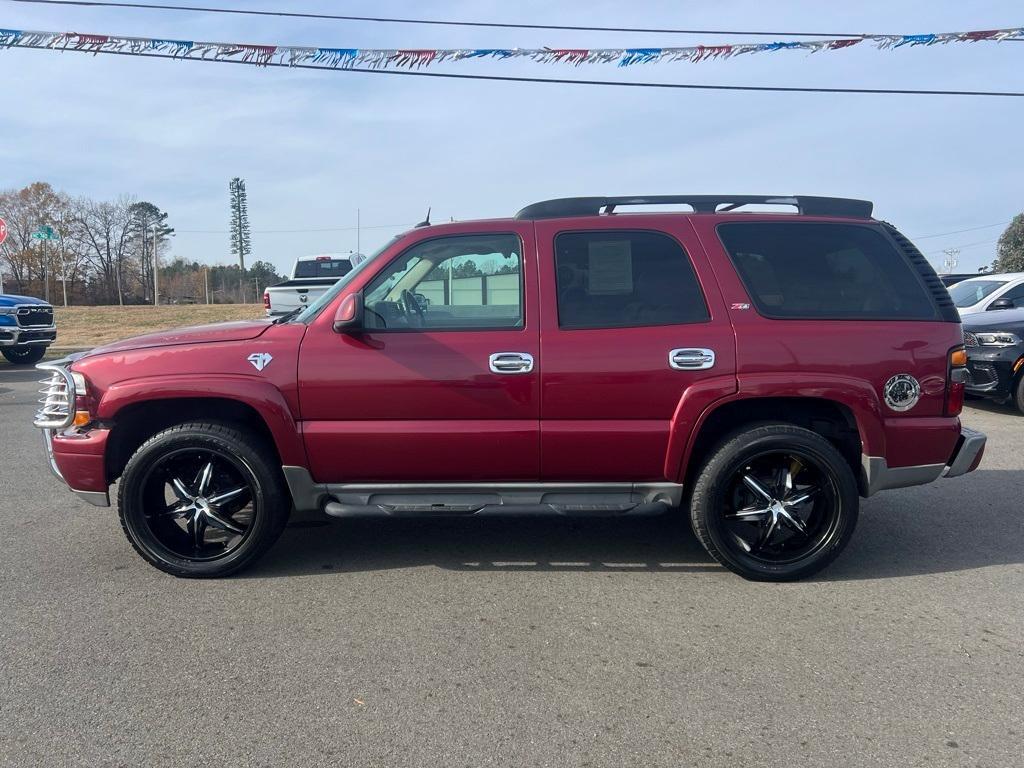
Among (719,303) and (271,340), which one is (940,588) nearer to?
(719,303)

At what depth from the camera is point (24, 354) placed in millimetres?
15219

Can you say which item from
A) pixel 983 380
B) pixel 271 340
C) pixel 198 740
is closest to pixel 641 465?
pixel 271 340

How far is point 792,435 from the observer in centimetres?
404

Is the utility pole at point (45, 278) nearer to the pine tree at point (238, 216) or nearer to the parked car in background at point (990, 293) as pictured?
the pine tree at point (238, 216)

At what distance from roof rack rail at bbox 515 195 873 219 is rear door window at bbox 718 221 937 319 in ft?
0.53

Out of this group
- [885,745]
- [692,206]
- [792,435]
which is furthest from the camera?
[692,206]

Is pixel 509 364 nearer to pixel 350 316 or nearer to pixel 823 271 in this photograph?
pixel 350 316

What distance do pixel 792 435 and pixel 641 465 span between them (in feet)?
2.63

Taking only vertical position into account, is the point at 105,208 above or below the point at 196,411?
above

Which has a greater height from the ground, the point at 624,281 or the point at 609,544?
the point at 624,281

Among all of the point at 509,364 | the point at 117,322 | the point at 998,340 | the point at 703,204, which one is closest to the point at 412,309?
the point at 509,364

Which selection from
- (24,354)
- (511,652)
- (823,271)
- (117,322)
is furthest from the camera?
(117,322)

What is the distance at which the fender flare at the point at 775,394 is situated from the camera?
3.98 meters

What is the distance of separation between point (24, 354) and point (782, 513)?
1572cm
